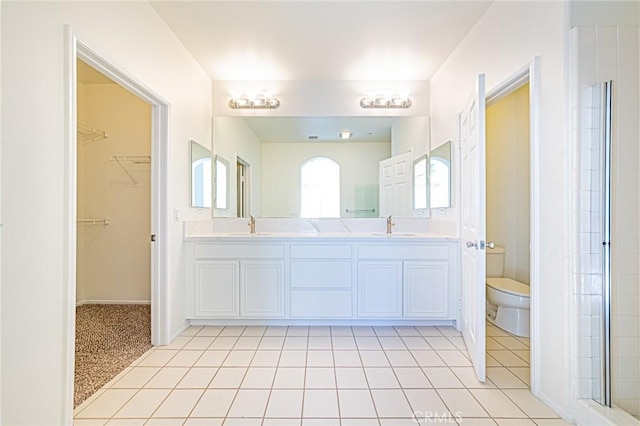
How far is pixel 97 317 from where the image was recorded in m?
3.19

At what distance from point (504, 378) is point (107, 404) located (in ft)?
7.49

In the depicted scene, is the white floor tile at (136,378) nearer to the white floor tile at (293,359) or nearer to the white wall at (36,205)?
the white wall at (36,205)

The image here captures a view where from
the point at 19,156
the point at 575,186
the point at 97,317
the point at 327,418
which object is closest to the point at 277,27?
the point at 19,156

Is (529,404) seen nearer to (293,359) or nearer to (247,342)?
(293,359)

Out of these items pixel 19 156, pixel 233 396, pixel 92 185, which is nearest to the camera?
pixel 19 156

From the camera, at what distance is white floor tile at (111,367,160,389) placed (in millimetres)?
1942

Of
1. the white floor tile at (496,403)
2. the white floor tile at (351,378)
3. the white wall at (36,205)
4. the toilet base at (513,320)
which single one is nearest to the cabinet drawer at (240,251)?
the white floor tile at (351,378)

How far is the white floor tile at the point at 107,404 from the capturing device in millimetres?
1662

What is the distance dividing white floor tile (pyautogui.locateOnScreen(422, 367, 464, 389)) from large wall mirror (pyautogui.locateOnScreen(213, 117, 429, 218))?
5.46ft

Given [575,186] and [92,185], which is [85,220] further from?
[575,186]

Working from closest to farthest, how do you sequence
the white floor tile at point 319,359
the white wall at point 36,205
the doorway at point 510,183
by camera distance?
1. the white wall at point 36,205
2. the white floor tile at point 319,359
3. the doorway at point 510,183

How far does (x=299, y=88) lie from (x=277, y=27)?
97 centimetres

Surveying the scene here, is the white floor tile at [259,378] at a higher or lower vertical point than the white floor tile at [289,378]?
lower
